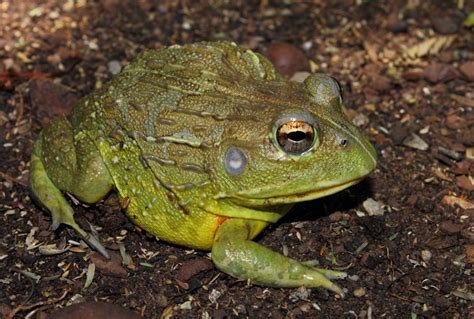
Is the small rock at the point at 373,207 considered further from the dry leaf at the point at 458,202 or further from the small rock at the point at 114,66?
the small rock at the point at 114,66

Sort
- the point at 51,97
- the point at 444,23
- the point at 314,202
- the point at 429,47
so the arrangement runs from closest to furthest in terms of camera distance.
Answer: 1. the point at 314,202
2. the point at 51,97
3. the point at 429,47
4. the point at 444,23

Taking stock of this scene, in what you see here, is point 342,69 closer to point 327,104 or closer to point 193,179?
point 327,104

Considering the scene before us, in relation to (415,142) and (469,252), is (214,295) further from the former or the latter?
(415,142)

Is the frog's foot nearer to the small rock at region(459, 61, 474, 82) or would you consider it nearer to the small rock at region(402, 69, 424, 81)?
the small rock at region(402, 69, 424, 81)

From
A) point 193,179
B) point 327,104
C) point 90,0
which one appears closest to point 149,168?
point 193,179

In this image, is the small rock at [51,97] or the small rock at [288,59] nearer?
the small rock at [51,97]

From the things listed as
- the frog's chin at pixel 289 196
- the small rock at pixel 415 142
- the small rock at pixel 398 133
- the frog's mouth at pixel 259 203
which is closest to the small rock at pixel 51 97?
the frog's mouth at pixel 259 203

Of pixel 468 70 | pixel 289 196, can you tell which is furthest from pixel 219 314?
pixel 468 70
